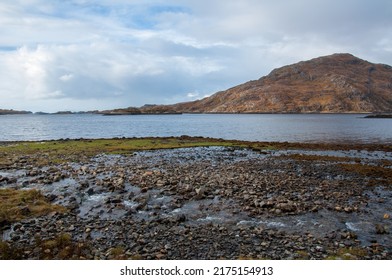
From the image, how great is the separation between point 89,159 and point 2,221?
21.4m

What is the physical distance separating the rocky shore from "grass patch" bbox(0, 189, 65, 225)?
58cm

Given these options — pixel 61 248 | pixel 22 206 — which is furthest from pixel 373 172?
pixel 22 206

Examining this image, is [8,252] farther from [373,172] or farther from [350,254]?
[373,172]

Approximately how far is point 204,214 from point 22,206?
397 inches

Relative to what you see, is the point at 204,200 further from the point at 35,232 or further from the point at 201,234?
the point at 35,232

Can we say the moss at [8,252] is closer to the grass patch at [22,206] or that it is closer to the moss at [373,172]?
the grass patch at [22,206]

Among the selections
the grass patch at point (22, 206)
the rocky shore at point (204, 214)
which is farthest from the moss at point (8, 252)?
the grass patch at point (22, 206)

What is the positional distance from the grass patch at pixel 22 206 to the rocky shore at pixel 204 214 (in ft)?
1.89

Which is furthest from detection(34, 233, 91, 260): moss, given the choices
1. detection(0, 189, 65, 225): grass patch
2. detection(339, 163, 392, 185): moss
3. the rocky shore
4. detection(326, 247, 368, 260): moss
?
detection(339, 163, 392, 185): moss

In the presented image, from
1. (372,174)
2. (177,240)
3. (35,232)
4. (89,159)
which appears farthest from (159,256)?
(89,159)

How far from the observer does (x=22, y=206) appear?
17.1 m

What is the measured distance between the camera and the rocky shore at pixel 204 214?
12.0 m

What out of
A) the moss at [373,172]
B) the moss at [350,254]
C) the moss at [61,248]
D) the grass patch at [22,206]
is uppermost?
the grass patch at [22,206]

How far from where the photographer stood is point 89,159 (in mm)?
35812
